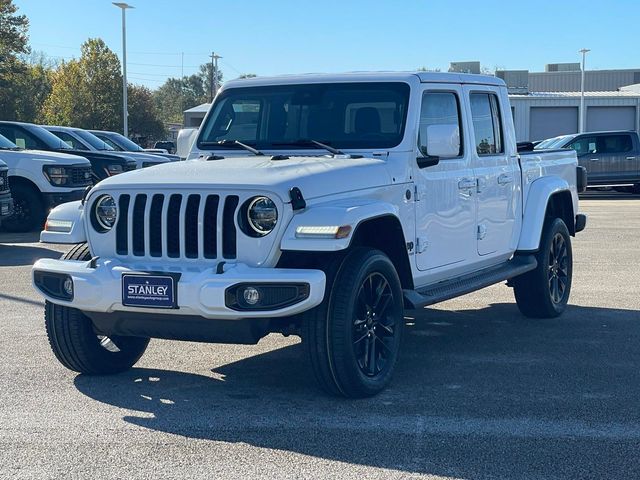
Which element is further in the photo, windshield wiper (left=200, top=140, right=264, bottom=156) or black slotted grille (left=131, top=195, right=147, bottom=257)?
windshield wiper (left=200, top=140, right=264, bottom=156)

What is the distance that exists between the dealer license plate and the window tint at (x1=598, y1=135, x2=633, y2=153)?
23.3 meters

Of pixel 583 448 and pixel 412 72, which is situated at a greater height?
pixel 412 72

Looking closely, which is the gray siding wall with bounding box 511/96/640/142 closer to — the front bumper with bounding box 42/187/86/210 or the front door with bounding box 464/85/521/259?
the front bumper with bounding box 42/187/86/210

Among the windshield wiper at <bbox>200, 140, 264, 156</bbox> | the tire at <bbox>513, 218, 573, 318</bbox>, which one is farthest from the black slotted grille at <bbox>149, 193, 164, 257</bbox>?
the tire at <bbox>513, 218, 573, 318</bbox>

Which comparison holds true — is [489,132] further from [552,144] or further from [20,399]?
[552,144]

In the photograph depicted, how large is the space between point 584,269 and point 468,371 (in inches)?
227

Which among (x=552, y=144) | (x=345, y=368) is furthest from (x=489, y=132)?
(x=552, y=144)

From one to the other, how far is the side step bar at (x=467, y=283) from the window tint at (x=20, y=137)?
1210cm

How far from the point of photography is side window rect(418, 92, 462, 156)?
6.82m

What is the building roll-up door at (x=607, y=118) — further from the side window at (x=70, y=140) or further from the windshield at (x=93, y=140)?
the side window at (x=70, y=140)

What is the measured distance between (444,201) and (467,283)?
69 centimetres

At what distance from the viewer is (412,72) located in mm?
7070

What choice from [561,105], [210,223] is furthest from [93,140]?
[561,105]

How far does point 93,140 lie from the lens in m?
21.4
